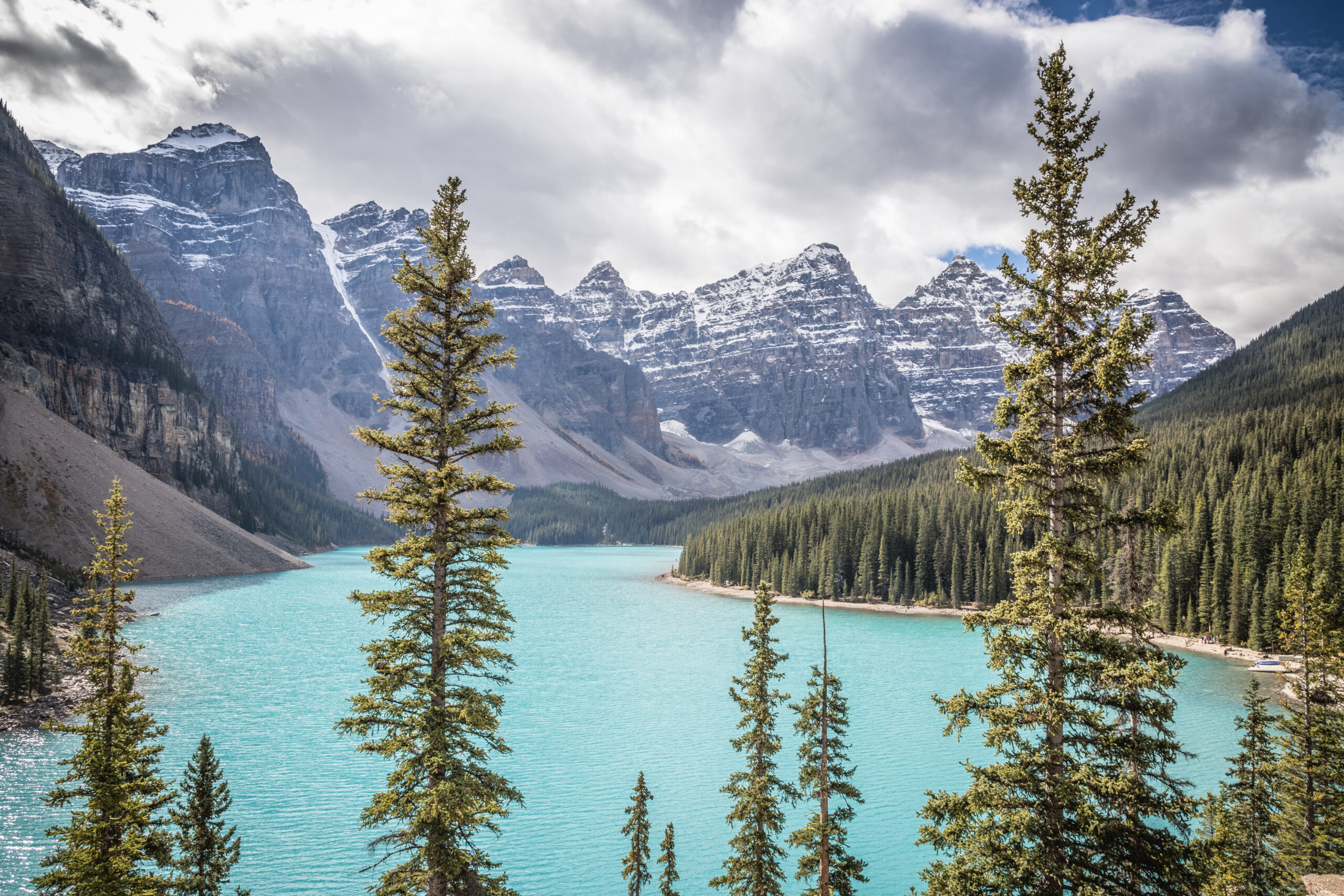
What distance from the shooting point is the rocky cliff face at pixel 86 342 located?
120 m

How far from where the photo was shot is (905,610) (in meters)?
93.9

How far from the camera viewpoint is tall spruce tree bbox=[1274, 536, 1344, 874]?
18844 millimetres

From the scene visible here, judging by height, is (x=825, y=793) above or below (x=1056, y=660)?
below

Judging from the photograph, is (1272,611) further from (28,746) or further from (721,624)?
(28,746)

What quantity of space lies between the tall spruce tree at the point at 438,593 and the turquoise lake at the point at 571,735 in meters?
14.1

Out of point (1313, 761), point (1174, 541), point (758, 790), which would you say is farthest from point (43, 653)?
point (1174, 541)

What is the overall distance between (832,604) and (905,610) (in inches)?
409

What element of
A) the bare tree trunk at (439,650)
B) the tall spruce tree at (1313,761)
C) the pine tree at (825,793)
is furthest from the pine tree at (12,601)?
the tall spruce tree at (1313,761)

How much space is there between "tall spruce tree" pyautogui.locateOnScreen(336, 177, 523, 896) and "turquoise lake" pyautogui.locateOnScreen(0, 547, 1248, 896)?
1406cm

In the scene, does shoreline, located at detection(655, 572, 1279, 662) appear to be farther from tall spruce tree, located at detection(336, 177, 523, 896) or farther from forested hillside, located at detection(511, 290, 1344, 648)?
tall spruce tree, located at detection(336, 177, 523, 896)

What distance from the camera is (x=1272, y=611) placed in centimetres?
6041

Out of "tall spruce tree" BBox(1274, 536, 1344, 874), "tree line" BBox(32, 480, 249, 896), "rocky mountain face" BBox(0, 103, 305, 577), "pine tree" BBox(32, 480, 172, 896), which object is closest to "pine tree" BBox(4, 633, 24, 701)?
Answer: "tree line" BBox(32, 480, 249, 896)

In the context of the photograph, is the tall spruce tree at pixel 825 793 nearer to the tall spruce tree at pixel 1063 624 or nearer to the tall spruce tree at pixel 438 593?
the tall spruce tree at pixel 1063 624

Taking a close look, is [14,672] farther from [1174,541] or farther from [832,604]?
[832,604]
